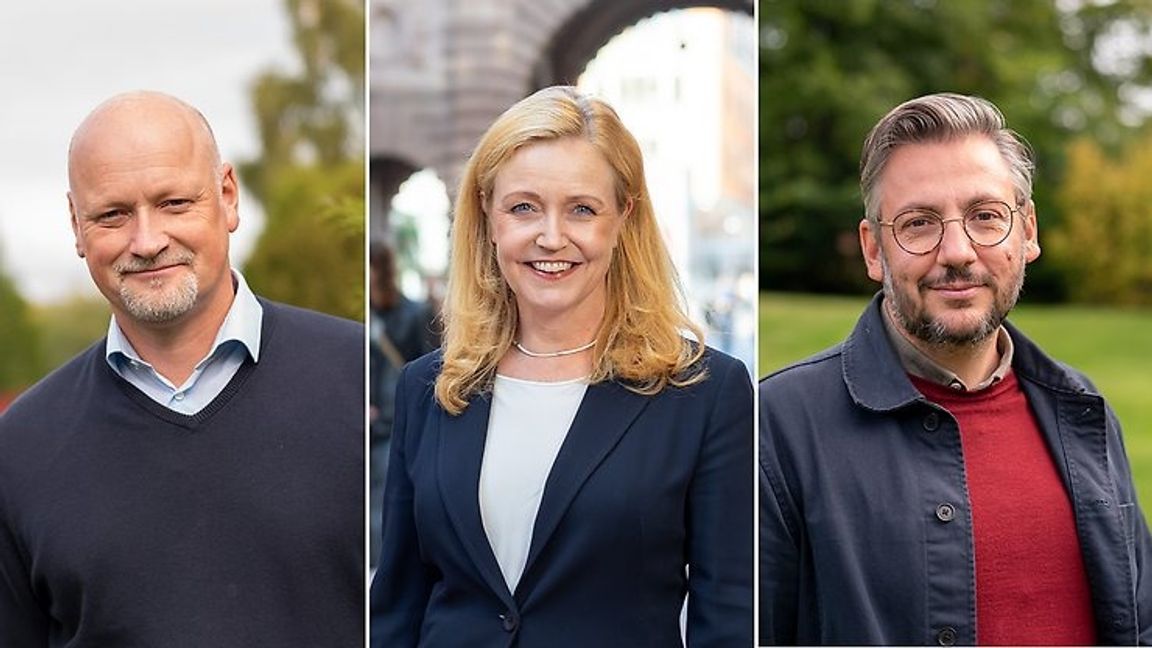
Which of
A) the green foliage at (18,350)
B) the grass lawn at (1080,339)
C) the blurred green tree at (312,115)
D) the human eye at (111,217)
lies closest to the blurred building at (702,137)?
the human eye at (111,217)

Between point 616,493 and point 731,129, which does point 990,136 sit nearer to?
point 731,129

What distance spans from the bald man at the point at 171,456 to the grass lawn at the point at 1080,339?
3226 mm

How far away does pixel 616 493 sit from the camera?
10.9 feet

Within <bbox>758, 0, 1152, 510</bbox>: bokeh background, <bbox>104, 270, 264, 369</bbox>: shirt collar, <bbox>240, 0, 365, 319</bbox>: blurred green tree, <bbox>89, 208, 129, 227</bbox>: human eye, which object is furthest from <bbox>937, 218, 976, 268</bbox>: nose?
<bbox>240, 0, 365, 319</bbox>: blurred green tree

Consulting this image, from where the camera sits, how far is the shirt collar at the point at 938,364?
3.42 meters

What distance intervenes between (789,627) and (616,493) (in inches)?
22.6

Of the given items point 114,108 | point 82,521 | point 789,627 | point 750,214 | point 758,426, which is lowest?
point 789,627

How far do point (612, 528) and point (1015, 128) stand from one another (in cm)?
466

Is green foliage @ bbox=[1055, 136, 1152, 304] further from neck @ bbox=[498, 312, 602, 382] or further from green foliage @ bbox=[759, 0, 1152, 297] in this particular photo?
neck @ bbox=[498, 312, 602, 382]

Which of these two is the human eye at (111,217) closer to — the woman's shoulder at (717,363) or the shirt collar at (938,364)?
the woman's shoulder at (717,363)

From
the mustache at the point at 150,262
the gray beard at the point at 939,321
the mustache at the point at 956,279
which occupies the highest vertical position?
the mustache at the point at 150,262

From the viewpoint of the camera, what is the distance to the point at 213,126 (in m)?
5.00

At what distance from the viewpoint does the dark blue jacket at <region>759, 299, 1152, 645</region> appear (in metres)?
3.39

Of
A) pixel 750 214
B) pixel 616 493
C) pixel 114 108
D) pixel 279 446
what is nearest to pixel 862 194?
pixel 750 214
